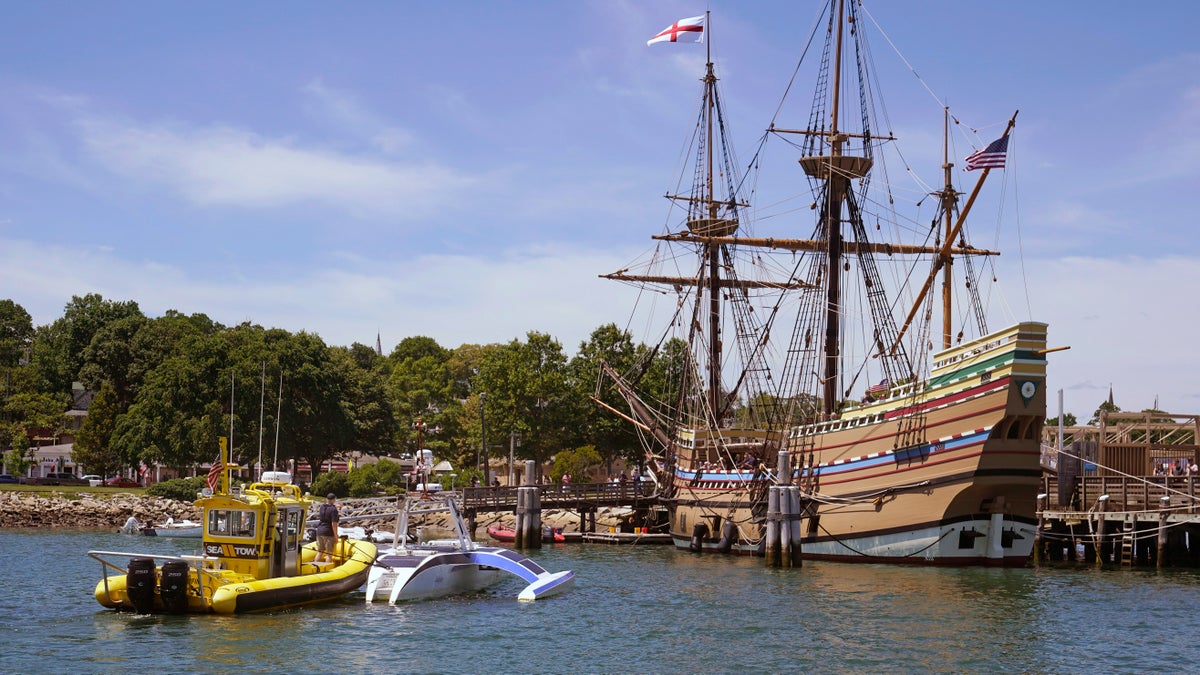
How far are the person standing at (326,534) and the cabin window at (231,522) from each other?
4360mm

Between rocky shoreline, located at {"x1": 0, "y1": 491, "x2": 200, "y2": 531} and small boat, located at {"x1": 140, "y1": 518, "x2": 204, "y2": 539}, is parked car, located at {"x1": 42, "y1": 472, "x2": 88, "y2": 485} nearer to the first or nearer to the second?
rocky shoreline, located at {"x1": 0, "y1": 491, "x2": 200, "y2": 531}

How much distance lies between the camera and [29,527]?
75.5 m

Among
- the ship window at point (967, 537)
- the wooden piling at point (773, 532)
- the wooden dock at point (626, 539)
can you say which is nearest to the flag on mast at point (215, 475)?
the wooden piling at point (773, 532)

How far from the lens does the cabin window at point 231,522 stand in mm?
31453

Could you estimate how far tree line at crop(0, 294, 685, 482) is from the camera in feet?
301

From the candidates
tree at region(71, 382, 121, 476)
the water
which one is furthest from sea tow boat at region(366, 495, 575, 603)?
tree at region(71, 382, 121, 476)

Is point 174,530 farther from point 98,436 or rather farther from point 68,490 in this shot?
point 98,436

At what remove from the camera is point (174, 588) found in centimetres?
2961

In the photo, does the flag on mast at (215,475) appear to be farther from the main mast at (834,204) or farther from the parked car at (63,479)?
the parked car at (63,479)

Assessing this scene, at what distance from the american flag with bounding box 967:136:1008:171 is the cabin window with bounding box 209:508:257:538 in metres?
29.4

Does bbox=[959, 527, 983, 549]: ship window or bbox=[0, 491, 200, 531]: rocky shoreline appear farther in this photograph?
bbox=[0, 491, 200, 531]: rocky shoreline

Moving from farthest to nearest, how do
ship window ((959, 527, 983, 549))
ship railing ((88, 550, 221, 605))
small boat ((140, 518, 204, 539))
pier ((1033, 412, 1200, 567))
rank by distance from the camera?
small boat ((140, 518, 204, 539)), pier ((1033, 412, 1200, 567)), ship window ((959, 527, 983, 549)), ship railing ((88, 550, 221, 605))

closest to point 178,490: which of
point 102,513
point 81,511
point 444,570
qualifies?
point 102,513

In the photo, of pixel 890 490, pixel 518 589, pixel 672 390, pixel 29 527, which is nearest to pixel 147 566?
pixel 518 589
